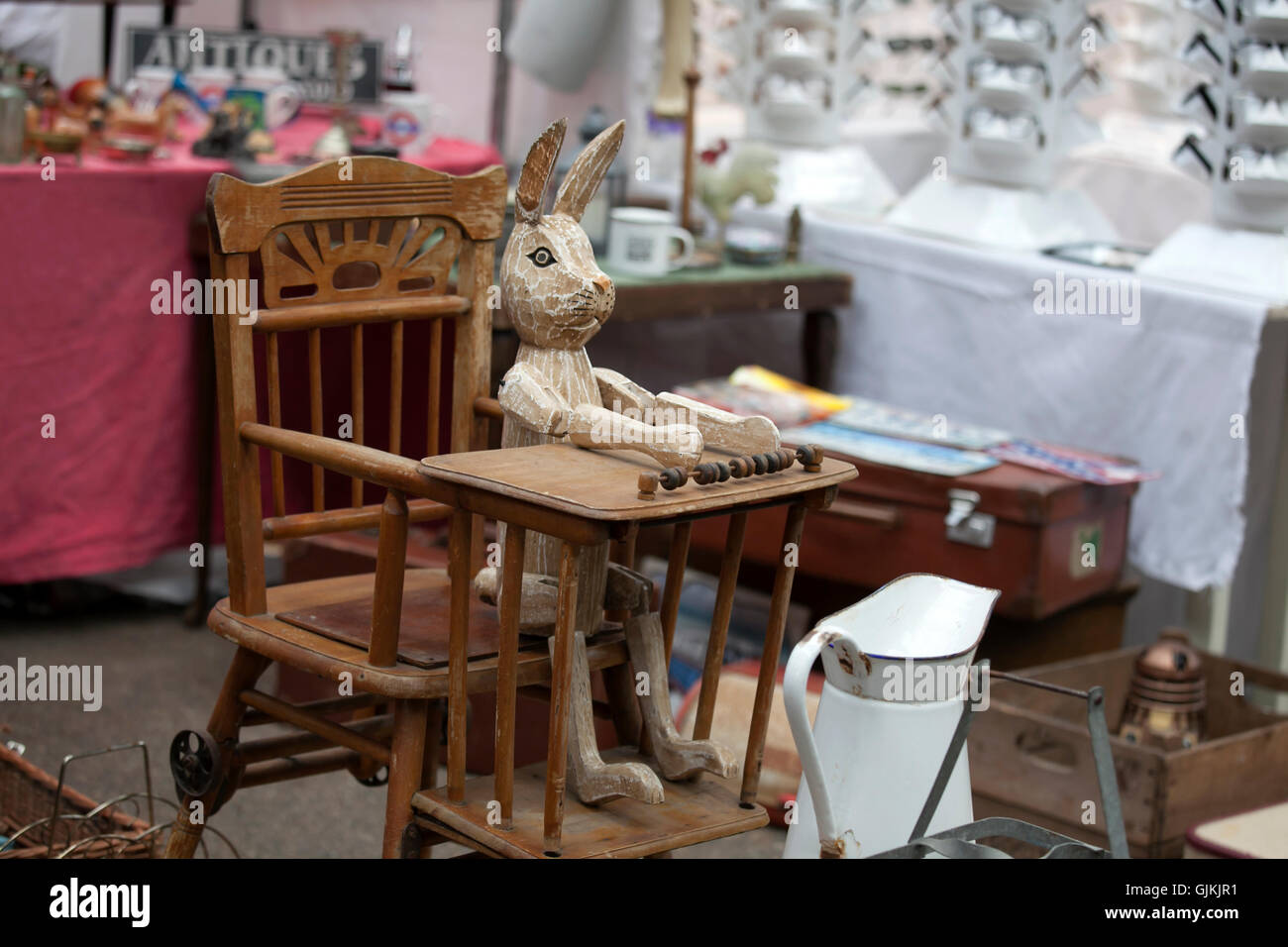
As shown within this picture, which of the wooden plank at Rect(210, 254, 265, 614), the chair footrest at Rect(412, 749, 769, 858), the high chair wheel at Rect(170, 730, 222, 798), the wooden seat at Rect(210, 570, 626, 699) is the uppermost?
the wooden plank at Rect(210, 254, 265, 614)

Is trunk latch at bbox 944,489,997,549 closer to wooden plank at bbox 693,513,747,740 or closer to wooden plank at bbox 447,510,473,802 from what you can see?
wooden plank at bbox 693,513,747,740

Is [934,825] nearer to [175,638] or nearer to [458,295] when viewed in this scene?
[458,295]

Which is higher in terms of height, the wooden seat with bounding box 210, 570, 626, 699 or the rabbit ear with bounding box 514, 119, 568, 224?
the rabbit ear with bounding box 514, 119, 568, 224

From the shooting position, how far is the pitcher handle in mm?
1497

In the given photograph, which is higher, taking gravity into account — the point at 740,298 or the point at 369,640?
the point at 740,298

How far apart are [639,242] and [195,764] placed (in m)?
1.68

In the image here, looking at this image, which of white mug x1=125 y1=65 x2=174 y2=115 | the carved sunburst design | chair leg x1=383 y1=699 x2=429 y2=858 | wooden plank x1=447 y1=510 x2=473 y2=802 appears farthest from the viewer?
white mug x1=125 y1=65 x2=174 y2=115

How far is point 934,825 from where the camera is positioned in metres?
1.77

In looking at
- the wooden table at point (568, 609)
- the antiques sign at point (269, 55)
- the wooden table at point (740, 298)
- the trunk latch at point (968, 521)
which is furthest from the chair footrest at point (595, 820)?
the antiques sign at point (269, 55)

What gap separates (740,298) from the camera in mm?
3363

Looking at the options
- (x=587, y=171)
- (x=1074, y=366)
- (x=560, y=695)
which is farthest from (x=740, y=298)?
(x=560, y=695)

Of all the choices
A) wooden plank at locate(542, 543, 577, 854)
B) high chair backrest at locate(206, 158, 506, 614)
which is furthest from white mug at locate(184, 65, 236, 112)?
wooden plank at locate(542, 543, 577, 854)

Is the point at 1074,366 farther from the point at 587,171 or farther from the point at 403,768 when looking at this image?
the point at 403,768
